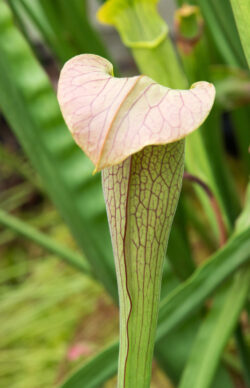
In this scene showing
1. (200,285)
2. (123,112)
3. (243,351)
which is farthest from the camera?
(243,351)

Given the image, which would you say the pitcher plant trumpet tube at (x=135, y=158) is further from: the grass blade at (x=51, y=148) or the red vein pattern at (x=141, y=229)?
the grass blade at (x=51, y=148)

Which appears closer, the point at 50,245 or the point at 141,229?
the point at 141,229

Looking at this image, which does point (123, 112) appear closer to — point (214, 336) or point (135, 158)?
point (135, 158)

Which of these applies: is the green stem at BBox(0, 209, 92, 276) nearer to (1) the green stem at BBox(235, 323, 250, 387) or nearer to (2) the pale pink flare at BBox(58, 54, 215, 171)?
(1) the green stem at BBox(235, 323, 250, 387)

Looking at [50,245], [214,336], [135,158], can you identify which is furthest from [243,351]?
[135,158]

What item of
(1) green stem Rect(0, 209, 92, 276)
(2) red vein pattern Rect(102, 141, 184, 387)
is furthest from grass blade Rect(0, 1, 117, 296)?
(2) red vein pattern Rect(102, 141, 184, 387)

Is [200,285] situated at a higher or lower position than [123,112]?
lower

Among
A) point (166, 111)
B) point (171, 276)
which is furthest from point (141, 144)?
point (171, 276)
